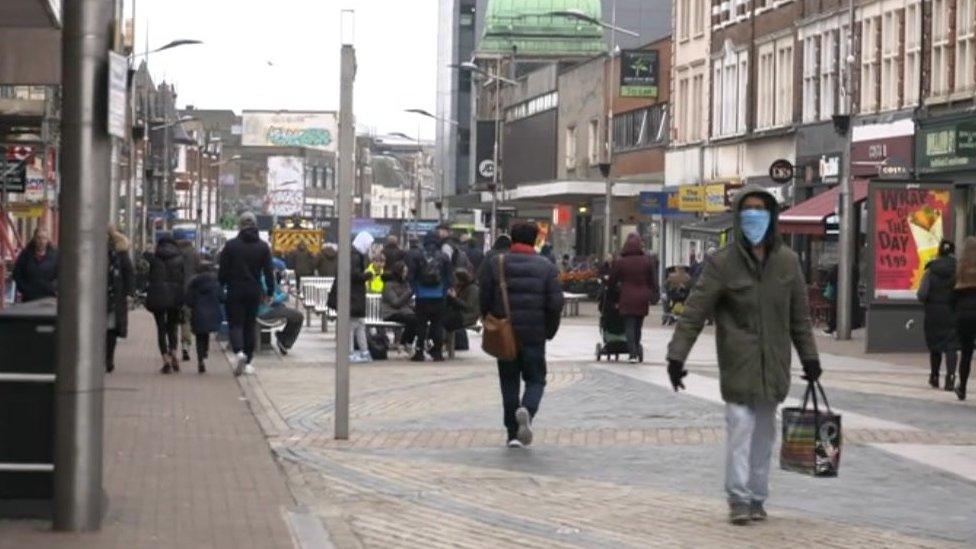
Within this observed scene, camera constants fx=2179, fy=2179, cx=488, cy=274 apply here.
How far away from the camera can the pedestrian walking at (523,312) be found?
16.1 m

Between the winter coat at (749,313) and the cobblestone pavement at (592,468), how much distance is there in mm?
793

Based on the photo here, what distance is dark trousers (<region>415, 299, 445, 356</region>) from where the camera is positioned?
28797 mm

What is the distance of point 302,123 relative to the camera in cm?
12044

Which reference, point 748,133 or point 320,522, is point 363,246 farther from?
point 748,133

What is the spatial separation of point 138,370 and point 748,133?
3607 cm

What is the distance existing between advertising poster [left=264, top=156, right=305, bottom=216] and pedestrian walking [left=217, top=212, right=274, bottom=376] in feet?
209

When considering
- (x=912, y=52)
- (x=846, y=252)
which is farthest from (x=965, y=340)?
(x=912, y=52)

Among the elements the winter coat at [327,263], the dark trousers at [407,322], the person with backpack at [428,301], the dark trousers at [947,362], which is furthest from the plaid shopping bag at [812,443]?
the winter coat at [327,263]

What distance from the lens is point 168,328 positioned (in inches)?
1006

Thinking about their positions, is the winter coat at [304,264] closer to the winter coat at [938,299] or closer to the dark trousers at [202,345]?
the dark trousers at [202,345]

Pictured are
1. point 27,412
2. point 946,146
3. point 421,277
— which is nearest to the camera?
point 27,412

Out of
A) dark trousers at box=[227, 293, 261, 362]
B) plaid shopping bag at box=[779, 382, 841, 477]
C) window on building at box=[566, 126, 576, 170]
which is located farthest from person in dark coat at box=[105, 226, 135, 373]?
window on building at box=[566, 126, 576, 170]

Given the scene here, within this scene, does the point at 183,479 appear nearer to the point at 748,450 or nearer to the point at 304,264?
the point at 748,450

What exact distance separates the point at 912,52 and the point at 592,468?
33.0m
